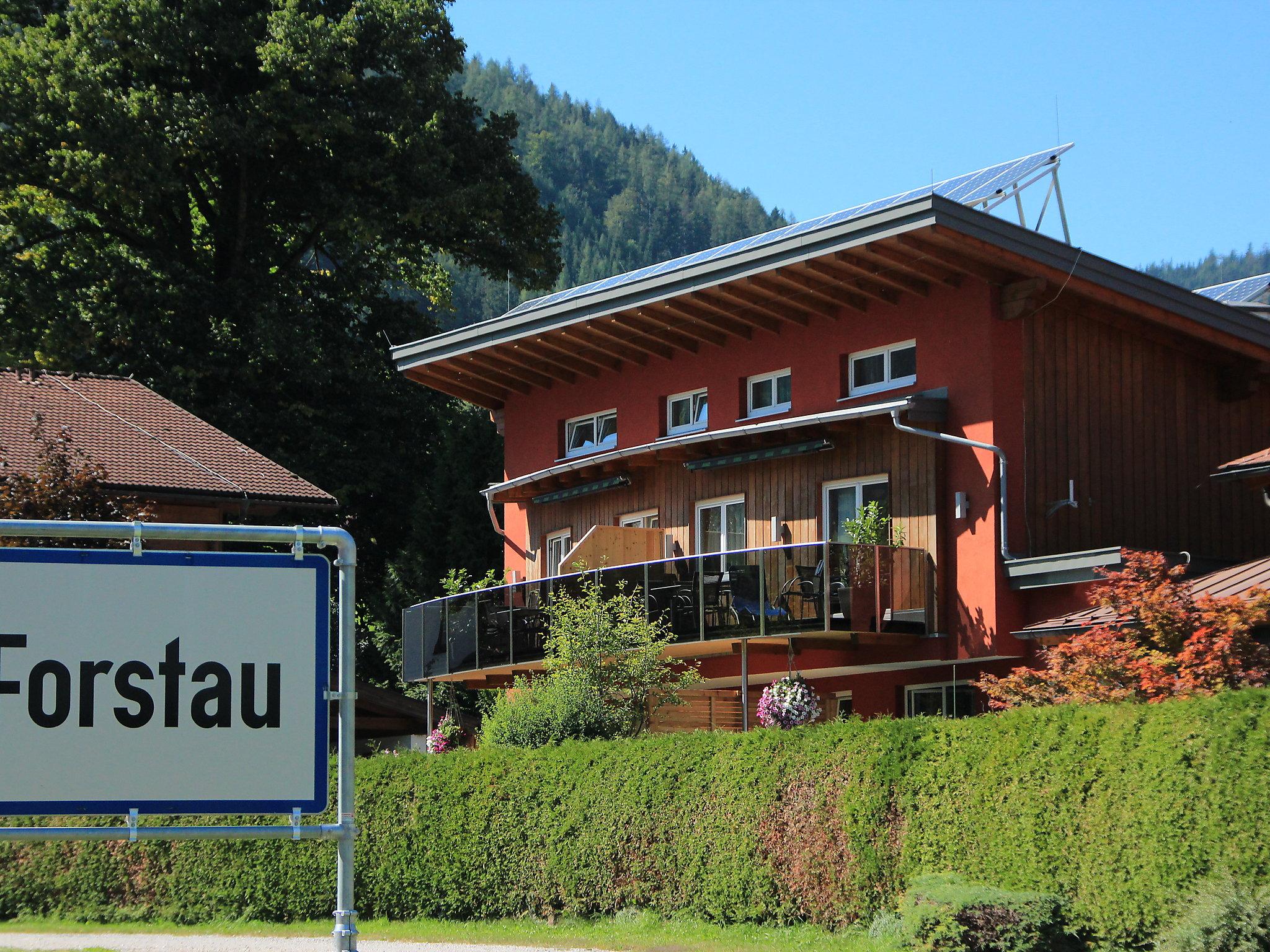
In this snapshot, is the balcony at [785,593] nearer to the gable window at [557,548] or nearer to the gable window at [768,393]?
the gable window at [768,393]

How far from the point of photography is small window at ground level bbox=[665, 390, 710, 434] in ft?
96.2

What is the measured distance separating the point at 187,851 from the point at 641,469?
457 inches

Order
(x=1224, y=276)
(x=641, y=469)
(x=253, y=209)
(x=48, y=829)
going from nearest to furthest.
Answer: (x=48, y=829)
(x=641, y=469)
(x=253, y=209)
(x=1224, y=276)

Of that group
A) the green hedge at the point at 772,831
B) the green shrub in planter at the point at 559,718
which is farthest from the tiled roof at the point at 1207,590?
the green shrub in planter at the point at 559,718

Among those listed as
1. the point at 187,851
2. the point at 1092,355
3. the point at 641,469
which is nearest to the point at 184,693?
the point at 187,851

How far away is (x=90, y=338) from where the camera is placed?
122ft

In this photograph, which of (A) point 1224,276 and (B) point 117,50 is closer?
(B) point 117,50

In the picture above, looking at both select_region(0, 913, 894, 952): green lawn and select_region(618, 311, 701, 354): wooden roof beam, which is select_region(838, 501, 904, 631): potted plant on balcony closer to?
select_region(618, 311, 701, 354): wooden roof beam

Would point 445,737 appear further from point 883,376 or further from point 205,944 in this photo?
point 205,944

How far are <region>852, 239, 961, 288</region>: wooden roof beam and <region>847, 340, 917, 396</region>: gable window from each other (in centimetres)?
128

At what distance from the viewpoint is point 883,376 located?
26.1 metres

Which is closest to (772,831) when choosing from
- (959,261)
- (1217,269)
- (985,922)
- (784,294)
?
(985,922)

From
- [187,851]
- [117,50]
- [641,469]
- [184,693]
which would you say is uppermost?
[117,50]

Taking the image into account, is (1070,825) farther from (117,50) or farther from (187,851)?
(117,50)
